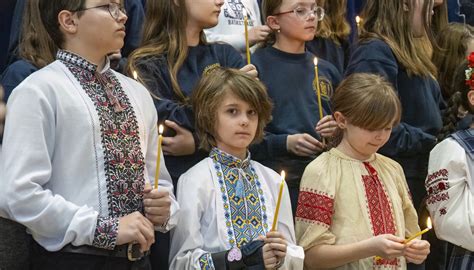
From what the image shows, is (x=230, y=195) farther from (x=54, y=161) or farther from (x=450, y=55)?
(x=450, y=55)

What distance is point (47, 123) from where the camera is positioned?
2682 millimetres

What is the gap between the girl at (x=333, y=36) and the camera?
4133 millimetres

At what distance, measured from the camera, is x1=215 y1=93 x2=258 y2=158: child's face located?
3.16 meters

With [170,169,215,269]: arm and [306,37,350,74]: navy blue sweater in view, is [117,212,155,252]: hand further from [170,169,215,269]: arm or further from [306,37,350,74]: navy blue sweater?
[306,37,350,74]: navy blue sweater

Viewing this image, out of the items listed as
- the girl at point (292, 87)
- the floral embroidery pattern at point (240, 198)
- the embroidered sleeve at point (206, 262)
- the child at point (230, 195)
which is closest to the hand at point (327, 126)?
the girl at point (292, 87)

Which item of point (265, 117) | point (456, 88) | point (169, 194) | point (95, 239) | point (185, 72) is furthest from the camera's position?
point (456, 88)

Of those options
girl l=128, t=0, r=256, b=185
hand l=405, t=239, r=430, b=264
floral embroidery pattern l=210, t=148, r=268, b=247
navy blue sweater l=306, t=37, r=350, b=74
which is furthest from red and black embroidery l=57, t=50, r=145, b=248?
navy blue sweater l=306, t=37, r=350, b=74

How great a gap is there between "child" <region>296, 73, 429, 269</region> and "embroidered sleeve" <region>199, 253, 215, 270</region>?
0.47 meters

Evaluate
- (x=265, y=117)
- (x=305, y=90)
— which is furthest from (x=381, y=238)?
(x=305, y=90)

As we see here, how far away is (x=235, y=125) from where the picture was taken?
3.15 metres

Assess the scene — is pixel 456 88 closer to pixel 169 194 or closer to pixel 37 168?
pixel 169 194

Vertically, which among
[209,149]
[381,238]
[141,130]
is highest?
[141,130]

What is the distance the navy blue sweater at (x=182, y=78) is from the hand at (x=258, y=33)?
23 cm

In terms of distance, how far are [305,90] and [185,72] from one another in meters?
0.53
